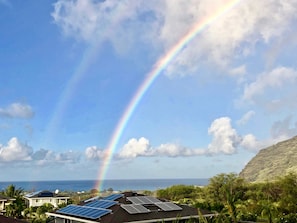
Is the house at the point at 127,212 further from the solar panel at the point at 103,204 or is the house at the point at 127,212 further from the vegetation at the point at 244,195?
the vegetation at the point at 244,195

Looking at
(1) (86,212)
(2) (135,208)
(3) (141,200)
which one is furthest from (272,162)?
(1) (86,212)

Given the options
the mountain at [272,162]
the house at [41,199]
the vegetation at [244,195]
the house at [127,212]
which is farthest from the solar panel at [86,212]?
the mountain at [272,162]

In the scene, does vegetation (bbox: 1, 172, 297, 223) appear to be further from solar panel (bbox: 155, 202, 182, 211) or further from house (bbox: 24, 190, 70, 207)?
solar panel (bbox: 155, 202, 182, 211)

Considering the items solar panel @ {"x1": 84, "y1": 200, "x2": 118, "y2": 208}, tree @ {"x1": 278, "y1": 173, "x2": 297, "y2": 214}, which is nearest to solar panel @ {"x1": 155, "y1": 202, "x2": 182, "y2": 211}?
solar panel @ {"x1": 84, "y1": 200, "x2": 118, "y2": 208}

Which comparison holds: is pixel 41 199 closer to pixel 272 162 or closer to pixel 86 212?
pixel 86 212

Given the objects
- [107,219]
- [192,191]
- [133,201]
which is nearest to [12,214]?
[133,201]

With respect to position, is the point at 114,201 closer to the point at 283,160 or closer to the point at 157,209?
the point at 157,209

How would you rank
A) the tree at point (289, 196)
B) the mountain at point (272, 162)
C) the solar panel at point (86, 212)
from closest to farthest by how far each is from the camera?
the solar panel at point (86, 212)
the tree at point (289, 196)
the mountain at point (272, 162)
